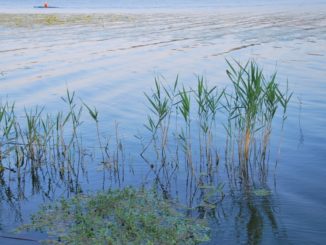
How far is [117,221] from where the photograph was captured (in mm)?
7914

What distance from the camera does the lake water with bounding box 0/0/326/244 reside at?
8703 millimetres

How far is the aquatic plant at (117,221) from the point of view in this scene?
7434 millimetres

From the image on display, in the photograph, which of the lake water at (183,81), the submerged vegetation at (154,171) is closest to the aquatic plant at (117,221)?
the submerged vegetation at (154,171)

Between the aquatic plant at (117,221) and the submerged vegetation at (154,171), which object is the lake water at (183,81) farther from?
the aquatic plant at (117,221)

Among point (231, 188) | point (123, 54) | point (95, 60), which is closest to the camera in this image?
point (231, 188)

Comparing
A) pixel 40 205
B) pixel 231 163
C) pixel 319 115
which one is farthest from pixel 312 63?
pixel 40 205

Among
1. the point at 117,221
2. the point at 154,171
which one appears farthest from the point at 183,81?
the point at 117,221

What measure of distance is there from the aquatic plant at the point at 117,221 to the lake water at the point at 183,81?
40cm

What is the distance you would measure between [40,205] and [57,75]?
12145 millimetres

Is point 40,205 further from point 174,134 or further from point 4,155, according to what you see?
point 174,134

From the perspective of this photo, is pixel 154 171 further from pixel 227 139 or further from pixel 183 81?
pixel 183 81

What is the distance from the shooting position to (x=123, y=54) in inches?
1015

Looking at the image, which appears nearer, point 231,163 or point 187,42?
point 231,163

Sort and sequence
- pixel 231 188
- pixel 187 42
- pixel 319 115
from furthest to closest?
pixel 187 42 → pixel 319 115 → pixel 231 188
